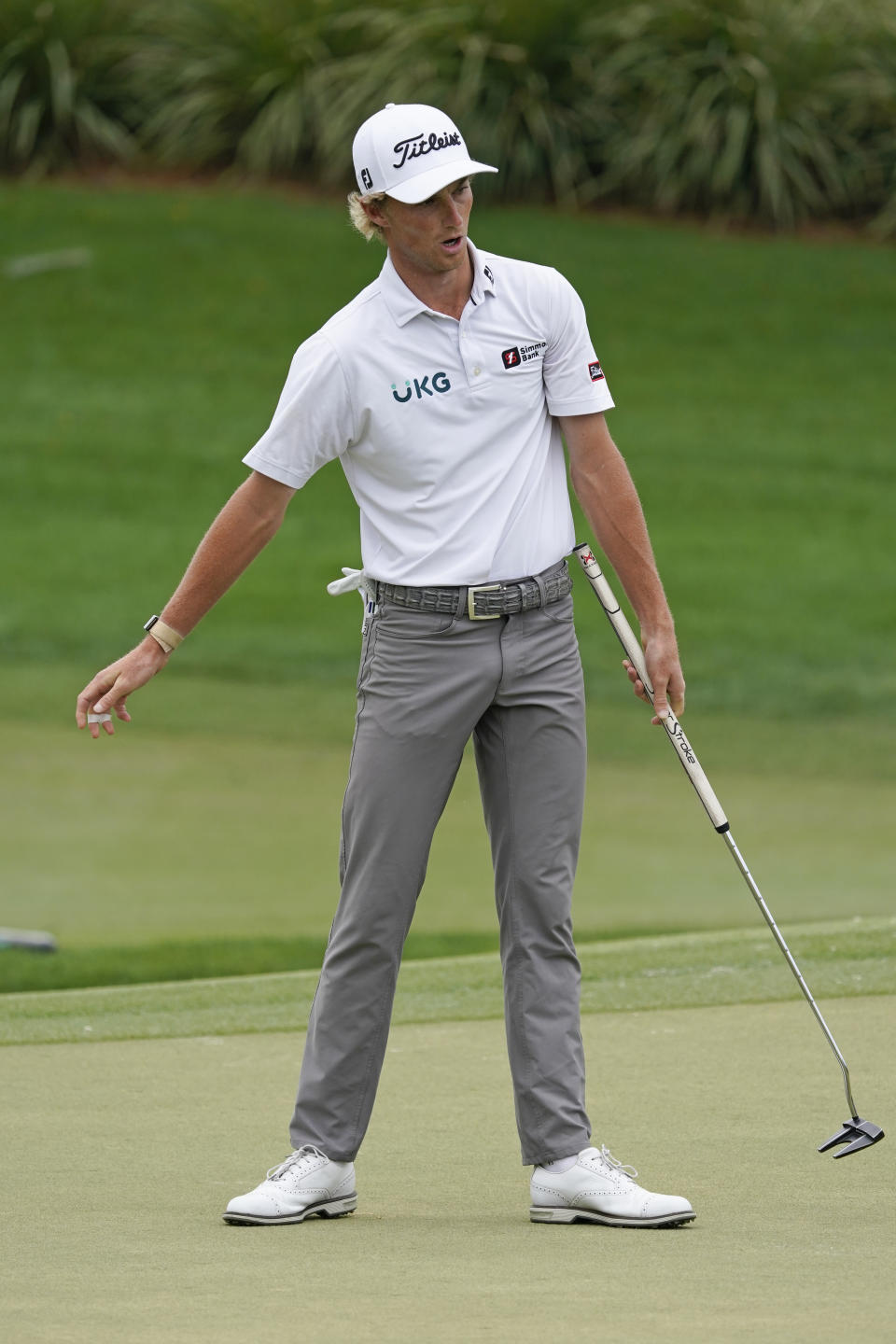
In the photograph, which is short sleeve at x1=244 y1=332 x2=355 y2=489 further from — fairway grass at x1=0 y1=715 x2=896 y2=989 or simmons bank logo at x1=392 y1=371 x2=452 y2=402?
fairway grass at x1=0 y1=715 x2=896 y2=989

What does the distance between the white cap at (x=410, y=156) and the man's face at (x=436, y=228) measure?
0.03 metres

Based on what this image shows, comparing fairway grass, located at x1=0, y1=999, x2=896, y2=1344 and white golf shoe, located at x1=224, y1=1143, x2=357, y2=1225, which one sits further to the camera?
white golf shoe, located at x1=224, y1=1143, x2=357, y2=1225

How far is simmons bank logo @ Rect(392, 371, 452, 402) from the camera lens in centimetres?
363

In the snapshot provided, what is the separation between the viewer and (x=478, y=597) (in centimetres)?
366

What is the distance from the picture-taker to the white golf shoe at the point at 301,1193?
3594 millimetres

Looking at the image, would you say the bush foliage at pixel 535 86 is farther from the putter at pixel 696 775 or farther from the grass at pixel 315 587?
the putter at pixel 696 775

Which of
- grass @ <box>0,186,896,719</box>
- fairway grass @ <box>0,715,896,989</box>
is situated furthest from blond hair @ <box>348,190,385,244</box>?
grass @ <box>0,186,896,719</box>

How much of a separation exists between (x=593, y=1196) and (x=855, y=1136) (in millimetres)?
463

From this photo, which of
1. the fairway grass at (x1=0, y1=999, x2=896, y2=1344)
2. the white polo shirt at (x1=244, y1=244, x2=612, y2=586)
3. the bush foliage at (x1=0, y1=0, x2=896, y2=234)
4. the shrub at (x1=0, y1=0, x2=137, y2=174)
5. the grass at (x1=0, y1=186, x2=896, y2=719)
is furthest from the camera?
the shrub at (x1=0, y1=0, x2=137, y2=174)

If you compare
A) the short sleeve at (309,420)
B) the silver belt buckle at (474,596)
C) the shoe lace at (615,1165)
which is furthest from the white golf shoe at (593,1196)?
the short sleeve at (309,420)

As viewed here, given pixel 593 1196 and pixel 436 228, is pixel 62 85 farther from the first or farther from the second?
pixel 593 1196

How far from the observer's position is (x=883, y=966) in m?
5.33

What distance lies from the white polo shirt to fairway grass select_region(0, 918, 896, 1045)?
1684 millimetres

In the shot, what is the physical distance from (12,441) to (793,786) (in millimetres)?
8028
